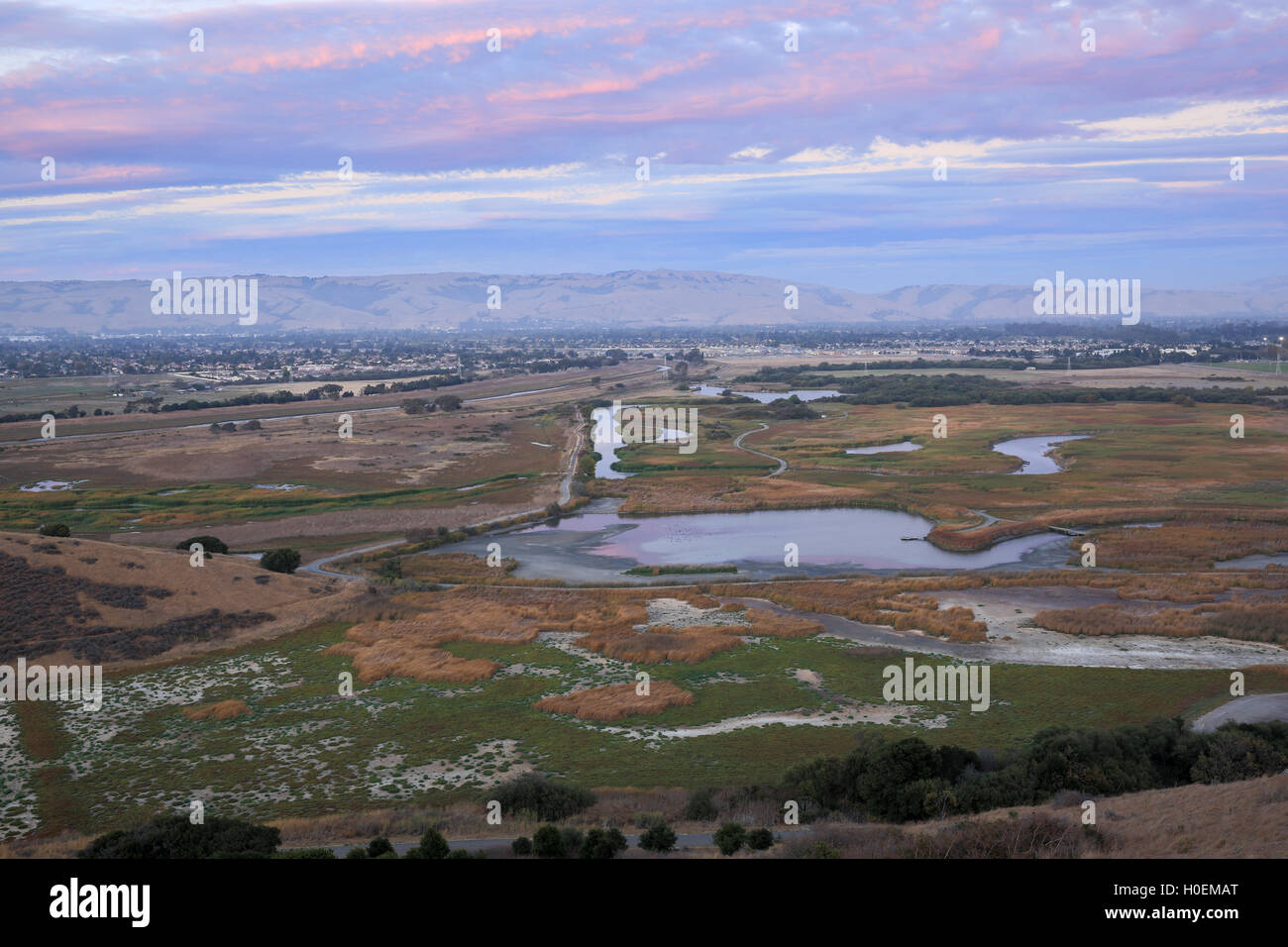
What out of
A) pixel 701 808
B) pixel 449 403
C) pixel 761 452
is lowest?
pixel 701 808

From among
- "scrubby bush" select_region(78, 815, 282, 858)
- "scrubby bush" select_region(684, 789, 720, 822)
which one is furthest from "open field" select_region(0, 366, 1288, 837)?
"scrubby bush" select_region(78, 815, 282, 858)

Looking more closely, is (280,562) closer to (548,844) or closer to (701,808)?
(701,808)

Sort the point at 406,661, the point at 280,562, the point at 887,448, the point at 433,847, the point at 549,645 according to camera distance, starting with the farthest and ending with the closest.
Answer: the point at 887,448
the point at 280,562
the point at 549,645
the point at 406,661
the point at 433,847

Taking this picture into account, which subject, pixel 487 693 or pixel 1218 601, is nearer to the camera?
pixel 487 693

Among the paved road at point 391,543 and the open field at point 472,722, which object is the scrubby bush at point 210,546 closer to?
the paved road at point 391,543

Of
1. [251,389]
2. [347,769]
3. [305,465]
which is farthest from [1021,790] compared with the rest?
[251,389]

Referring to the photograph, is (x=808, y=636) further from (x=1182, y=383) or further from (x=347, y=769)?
(x=1182, y=383)

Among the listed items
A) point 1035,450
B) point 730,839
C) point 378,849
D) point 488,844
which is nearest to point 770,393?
point 1035,450
